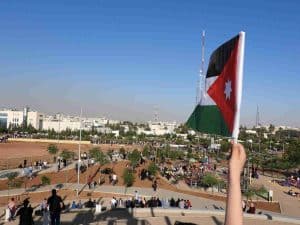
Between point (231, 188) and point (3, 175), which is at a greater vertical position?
point (231, 188)

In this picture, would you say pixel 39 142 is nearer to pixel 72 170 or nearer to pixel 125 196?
pixel 72 170

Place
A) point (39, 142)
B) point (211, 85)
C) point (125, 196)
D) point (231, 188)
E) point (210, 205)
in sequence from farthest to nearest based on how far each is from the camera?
point (39, 142)
point (125, 196)
point (210, 205)
point (211, 85)
point (231, 188)

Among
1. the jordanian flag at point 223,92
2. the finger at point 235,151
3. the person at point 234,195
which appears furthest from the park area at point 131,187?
the person at point 234,195

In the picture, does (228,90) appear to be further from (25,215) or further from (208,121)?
(25,215)

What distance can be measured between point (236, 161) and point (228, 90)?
1977mm

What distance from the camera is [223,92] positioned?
18.6 feet

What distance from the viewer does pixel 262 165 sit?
6041 cm

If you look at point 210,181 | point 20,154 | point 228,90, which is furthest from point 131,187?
point 20,154

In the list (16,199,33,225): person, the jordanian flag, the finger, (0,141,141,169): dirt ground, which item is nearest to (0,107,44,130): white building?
(0,141,141,169): dirt ground

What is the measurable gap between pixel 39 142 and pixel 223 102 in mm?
108668

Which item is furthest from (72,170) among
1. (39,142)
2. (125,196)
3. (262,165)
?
(39,142)

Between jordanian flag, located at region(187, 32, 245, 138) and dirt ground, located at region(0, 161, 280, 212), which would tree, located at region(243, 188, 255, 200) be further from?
jordanian flag, located at region(187, 32, 245, 138)

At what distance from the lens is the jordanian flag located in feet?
15.8

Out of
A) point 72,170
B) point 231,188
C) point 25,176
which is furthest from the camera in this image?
point 72,170
